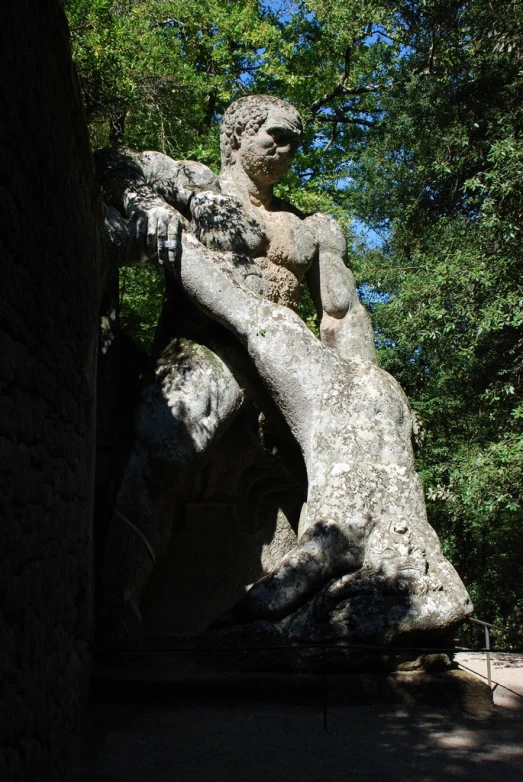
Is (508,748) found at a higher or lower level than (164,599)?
lower

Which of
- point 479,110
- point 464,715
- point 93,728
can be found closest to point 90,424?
point 93,728

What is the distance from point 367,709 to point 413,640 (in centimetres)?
46

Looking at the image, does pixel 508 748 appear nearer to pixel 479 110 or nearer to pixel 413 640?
pixel 413 640

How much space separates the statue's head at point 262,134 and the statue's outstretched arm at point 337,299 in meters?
0.55

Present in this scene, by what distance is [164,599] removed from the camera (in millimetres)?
6156

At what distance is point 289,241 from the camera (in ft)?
22.0

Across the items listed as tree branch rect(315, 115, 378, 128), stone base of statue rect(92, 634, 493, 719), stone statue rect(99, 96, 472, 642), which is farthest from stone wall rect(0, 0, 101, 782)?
tree branch rect(315, 115, 378, 128)

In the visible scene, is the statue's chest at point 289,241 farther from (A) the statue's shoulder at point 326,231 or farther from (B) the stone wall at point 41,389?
(B) the stone wall at point 41,389

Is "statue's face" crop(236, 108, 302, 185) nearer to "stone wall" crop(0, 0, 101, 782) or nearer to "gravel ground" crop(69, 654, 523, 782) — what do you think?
"stone wall" crop(0, 0, 101, 782)

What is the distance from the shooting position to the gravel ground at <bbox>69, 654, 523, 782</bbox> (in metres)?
3.57

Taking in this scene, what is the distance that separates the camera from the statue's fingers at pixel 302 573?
195 inches

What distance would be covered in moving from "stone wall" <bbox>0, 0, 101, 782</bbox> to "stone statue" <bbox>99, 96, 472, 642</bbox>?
51.3 inches

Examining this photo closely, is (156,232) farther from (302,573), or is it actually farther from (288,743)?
(288,743)

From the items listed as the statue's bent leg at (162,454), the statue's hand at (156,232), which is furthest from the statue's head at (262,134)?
the statue's bent leg at (162,454)
